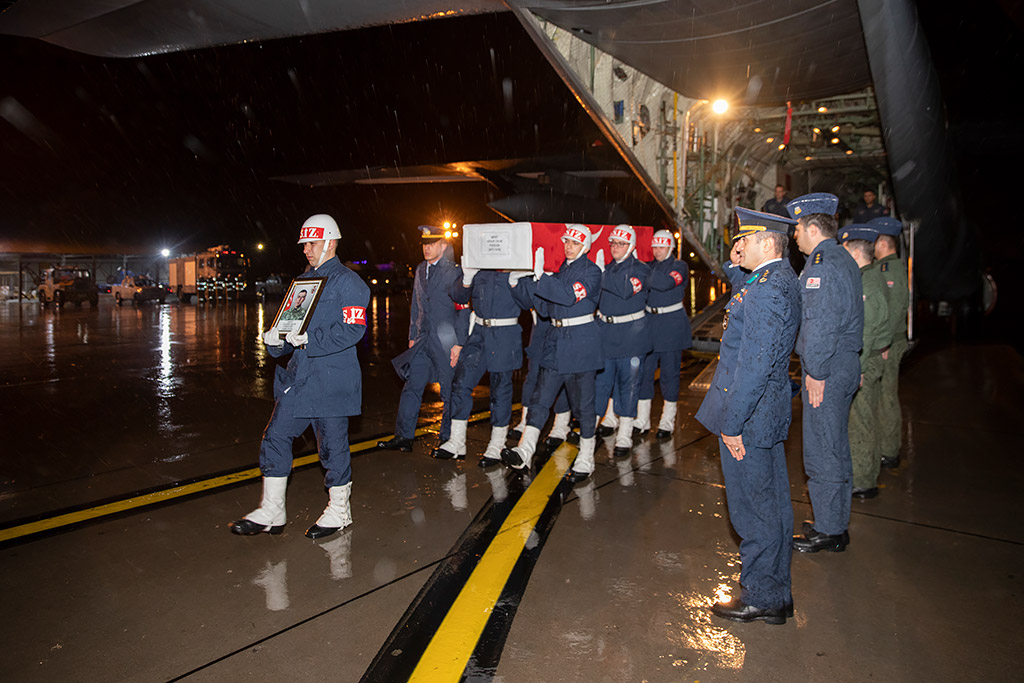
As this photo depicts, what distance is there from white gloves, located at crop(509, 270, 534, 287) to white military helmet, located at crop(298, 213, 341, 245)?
4.86 ft

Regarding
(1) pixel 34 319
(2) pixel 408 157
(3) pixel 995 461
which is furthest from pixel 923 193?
(1) pixel 34 319

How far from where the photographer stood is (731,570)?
3381 millimetres

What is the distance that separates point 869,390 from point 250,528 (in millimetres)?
4235

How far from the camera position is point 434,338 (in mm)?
5668

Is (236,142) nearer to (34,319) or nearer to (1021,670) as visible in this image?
(34,319)

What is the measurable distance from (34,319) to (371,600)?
23483mm

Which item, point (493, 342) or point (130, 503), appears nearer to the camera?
point (130, 503)

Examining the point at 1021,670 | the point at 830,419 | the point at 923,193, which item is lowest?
the point at 1021,670

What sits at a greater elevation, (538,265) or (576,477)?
(538,265)

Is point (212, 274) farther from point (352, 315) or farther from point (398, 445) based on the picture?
point (352, 315)

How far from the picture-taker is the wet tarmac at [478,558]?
2.56 metres

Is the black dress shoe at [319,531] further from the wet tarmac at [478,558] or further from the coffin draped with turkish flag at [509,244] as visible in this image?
the coffin draped with turkish flag at [509,244]

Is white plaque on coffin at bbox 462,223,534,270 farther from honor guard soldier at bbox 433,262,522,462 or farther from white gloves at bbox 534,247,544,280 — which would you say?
honor guard soldier at bbox 433,262,522,462

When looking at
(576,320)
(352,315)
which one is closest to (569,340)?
(576,320)
